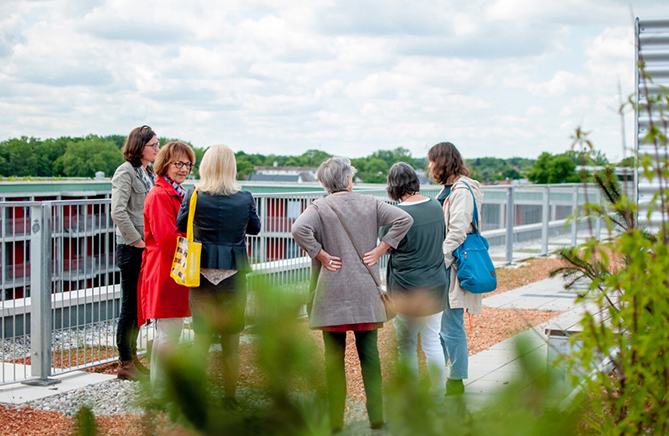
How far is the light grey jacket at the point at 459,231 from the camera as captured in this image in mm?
4996

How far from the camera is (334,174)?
4348mm

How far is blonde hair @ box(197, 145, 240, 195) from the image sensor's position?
14.8 feet

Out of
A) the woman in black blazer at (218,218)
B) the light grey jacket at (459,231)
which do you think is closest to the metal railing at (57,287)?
the woman in black blazer at (218,218)

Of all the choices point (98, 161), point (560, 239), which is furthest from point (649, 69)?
point (98, 161)

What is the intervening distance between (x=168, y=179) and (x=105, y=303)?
1923 millimetres

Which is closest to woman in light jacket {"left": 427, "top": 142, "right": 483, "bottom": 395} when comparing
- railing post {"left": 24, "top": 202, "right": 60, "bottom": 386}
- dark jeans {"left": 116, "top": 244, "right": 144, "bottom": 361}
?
dark jeans {"left": 116, "top": 244, "right": 144, "bottom": 361}

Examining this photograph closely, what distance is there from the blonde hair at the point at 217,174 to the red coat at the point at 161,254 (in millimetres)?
533

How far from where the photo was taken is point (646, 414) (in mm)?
1615

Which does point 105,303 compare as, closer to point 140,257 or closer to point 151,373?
point 140,257

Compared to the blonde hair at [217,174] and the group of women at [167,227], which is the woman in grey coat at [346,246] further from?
the blonde hair at [217,174]

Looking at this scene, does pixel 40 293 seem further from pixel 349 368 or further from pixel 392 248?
pixel 349 368

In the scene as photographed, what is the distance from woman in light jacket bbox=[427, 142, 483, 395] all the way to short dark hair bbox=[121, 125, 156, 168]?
2481mm

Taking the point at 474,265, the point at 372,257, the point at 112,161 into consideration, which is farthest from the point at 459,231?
the point at 112,161

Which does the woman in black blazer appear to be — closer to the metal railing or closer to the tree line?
the metal railing
